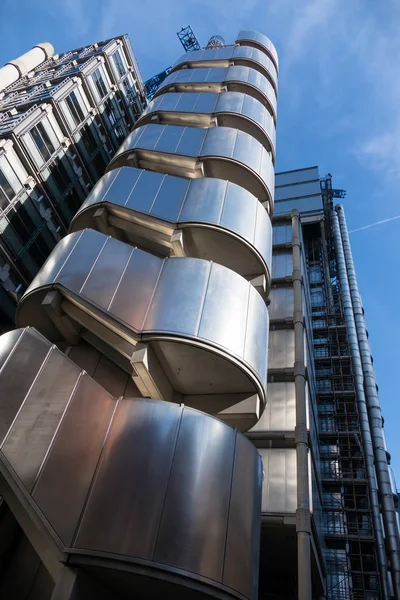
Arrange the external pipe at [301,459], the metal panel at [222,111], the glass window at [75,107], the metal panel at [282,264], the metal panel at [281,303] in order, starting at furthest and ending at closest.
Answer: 1. the glass window at [75,107]
2. the metal panel at [282,264]
3. the metal panel at [222,111]
4. the metal panel at [281,303]
5. the external pipe at [301,459]

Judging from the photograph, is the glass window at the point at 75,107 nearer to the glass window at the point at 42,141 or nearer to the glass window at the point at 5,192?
the glass window at the point at 42,141

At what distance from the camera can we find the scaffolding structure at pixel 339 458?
1895 cm

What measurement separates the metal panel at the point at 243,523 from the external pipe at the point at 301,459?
162 inches

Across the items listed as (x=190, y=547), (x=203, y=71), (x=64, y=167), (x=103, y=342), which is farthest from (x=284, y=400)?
(x=203, y=71)

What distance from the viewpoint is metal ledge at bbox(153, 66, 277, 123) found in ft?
80.5

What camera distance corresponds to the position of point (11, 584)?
7969mm

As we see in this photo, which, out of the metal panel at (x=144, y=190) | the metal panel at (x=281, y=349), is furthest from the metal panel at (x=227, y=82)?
the metal panel at (x=281, y=349)

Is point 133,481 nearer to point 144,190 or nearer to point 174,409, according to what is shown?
point 174,409

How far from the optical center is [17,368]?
24.5ft

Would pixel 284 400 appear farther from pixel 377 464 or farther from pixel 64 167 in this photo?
pixel 64 167

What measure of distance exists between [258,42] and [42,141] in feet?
63.2

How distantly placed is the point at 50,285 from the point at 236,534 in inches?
286

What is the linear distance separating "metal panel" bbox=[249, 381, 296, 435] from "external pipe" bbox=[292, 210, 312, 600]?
295 mm

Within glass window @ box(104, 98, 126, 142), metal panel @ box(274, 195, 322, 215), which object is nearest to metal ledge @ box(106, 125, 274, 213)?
glass window @ box(104, 98, 126, 142)
